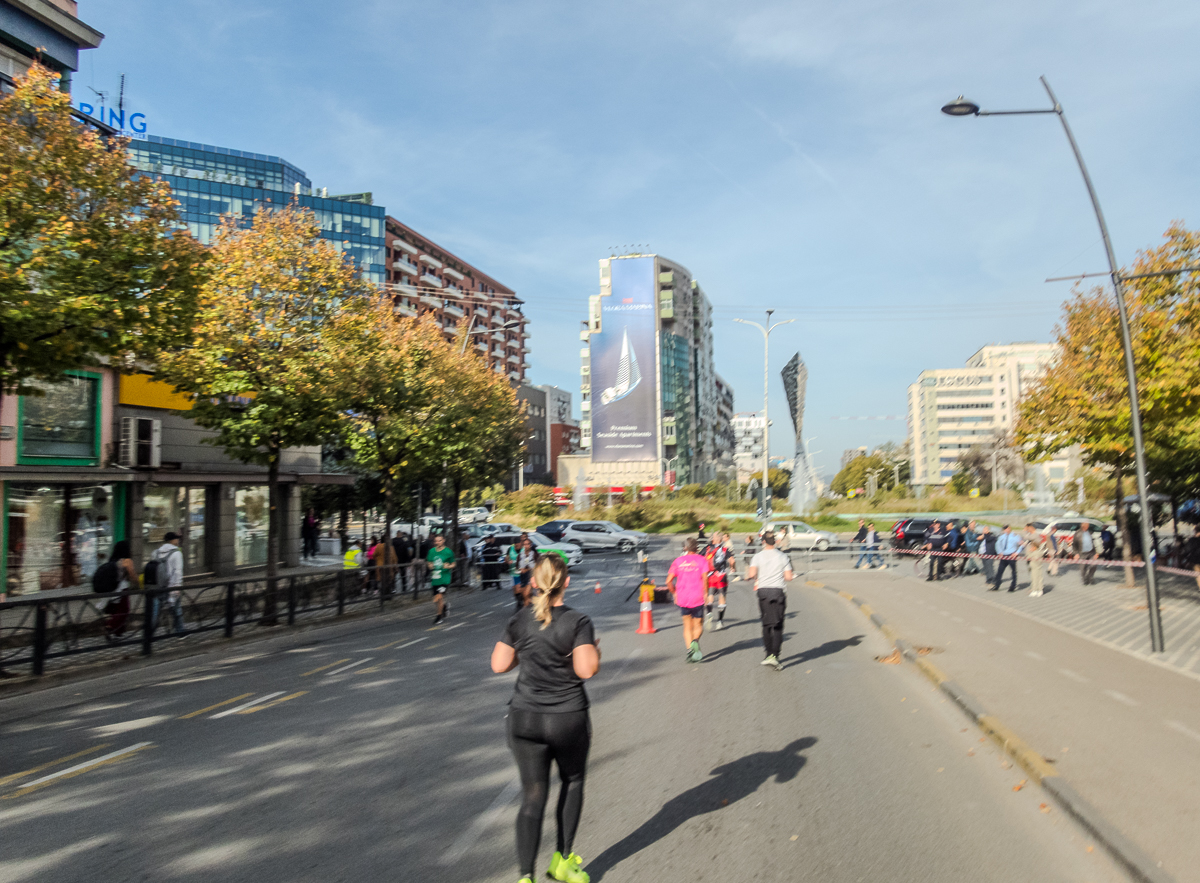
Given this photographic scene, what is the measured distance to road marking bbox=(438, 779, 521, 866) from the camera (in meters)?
4.88

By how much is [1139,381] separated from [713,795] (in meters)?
15.0

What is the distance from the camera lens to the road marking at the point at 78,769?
6420 mm

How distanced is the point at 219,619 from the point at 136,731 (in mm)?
7499

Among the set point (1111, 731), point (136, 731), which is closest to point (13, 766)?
point (136, 731)

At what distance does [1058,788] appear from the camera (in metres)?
5.73

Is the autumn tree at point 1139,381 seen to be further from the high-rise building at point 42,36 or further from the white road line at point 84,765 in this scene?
the high-rise building at point 42,36

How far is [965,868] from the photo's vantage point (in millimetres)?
4648

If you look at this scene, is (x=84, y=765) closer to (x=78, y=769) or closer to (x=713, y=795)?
(x=78, y=769)

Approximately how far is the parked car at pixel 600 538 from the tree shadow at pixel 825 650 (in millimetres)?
29900

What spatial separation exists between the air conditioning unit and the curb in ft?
63.0

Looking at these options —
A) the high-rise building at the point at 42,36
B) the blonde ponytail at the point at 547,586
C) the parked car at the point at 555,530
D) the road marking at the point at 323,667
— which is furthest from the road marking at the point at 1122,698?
the parked car at the point at 555,530

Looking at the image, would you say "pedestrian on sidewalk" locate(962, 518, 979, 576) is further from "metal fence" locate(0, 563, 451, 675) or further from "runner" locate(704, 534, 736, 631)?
"metal fence" locate(0, 563, 451, 675)

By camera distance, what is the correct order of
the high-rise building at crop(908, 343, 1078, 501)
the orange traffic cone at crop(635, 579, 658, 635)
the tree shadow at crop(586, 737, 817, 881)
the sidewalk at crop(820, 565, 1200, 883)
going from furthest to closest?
1. the high-rise building at crop(908, 343, 1078, 501)
2. the orange traffic cone at crop(635, 579, 658, 635)
3. the sidewalk at crop(820, 565, 1200, 883)
4. the tree shadow at crop(586, 737, 817, 881)

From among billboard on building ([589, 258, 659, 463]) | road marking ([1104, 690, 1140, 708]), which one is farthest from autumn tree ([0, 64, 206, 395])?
billboard on building ([589, 258, 659, 463])
